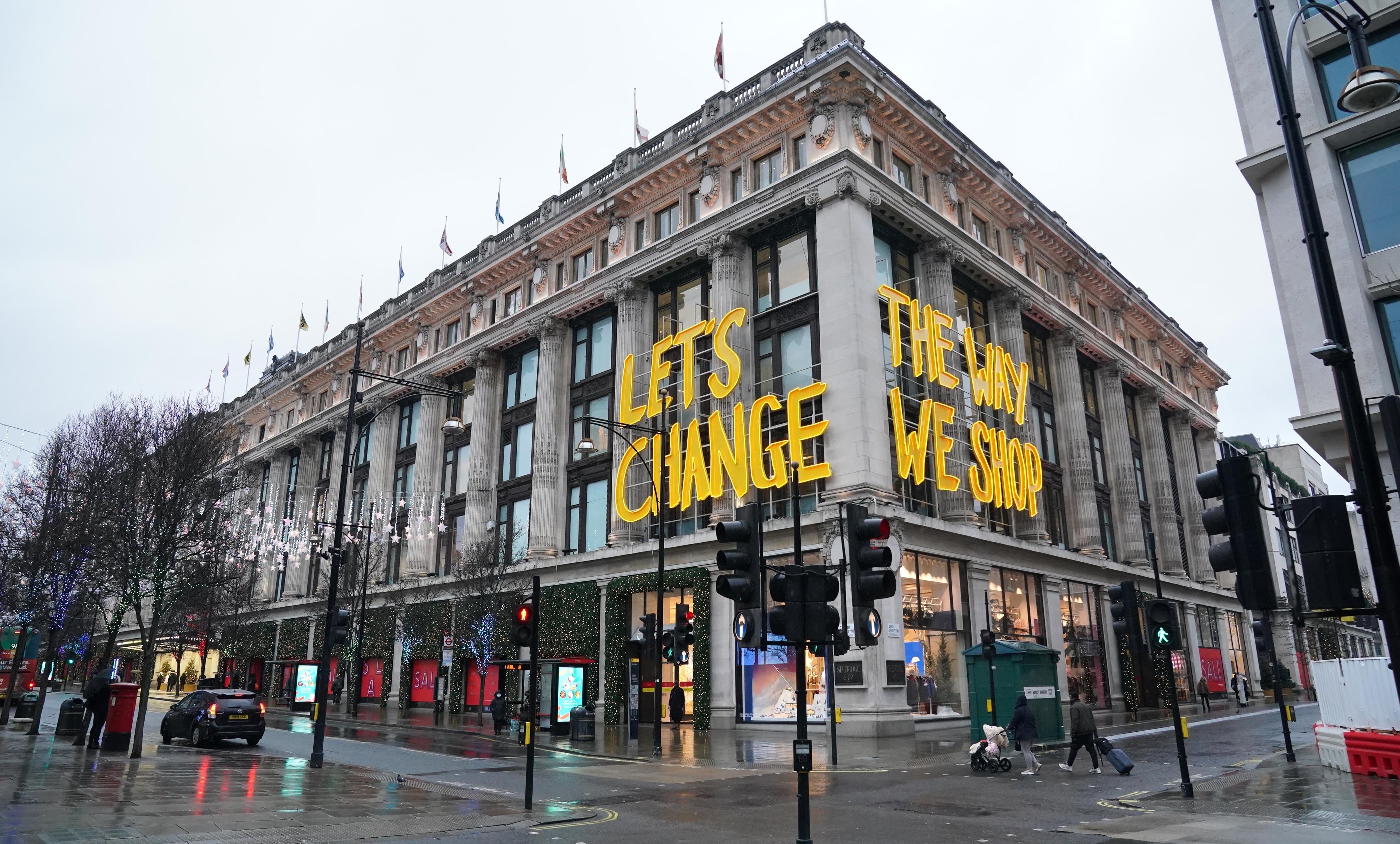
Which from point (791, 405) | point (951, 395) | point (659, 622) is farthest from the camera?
point (951, 395)

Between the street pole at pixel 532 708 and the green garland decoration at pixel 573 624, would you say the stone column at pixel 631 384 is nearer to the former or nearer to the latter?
the green garland decoration at pixel 573 624

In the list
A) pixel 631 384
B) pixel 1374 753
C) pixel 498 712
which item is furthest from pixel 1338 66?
pixel 498 712

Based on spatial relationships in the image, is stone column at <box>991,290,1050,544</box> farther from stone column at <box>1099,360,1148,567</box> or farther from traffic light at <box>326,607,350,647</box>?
traffic light at <box>326,607,350,647</box>

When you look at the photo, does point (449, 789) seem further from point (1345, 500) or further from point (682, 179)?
point (682, 179)

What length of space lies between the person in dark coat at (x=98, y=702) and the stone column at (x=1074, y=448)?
4243cm

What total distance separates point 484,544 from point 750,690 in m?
16.2

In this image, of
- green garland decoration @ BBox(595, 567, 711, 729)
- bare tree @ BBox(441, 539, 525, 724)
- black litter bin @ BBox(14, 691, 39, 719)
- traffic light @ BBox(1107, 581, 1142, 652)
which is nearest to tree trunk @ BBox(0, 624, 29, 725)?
black litter bin @ BBox(14, 691, 39, 719)

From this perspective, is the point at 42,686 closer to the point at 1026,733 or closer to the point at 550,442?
the point at 550,442

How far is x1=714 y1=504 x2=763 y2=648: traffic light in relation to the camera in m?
10.6

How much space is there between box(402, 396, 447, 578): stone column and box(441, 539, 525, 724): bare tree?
8.78 meters

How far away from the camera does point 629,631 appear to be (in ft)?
132

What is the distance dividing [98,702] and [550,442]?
2444 cm

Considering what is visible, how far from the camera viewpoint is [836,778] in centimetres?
2012

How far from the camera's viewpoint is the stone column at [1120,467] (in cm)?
5212
